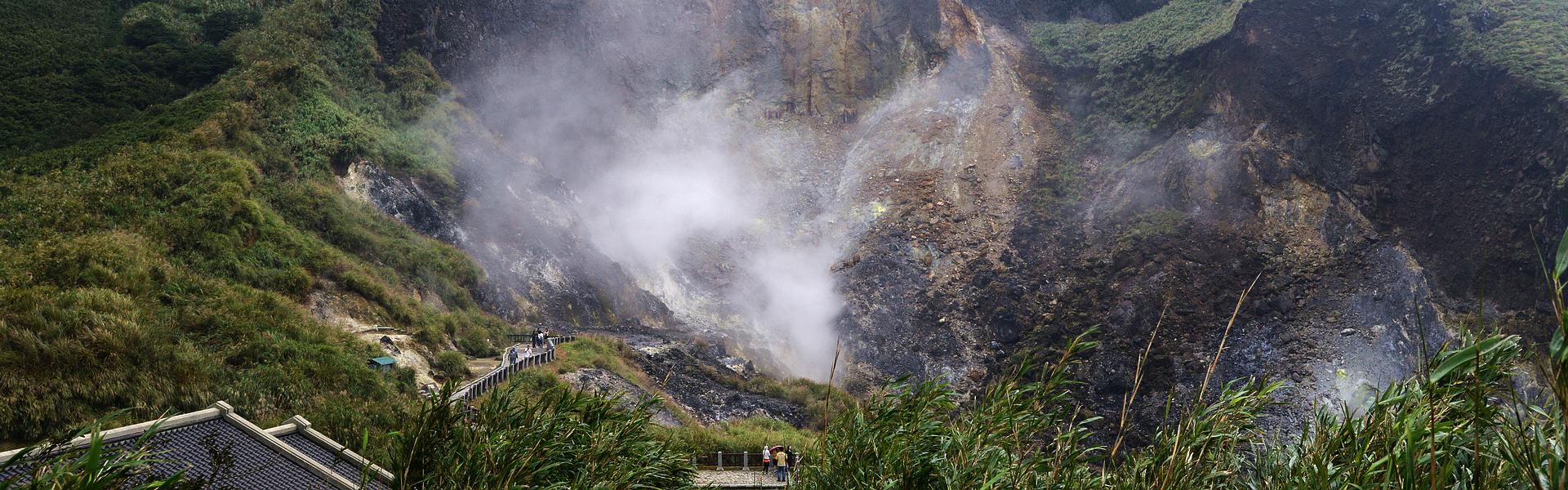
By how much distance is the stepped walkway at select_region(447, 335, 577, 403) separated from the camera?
2278cm

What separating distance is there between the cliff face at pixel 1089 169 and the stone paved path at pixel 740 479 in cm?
1402

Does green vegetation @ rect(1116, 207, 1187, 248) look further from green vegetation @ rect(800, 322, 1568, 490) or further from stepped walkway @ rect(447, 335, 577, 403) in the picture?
green vegetation @ rect(800, 322, 1568, 490)

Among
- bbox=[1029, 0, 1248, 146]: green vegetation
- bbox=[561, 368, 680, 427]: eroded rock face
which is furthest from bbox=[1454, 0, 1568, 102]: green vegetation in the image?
bbox=[561, 368, 680, 427]: eroded rock face

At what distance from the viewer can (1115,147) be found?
4444 centimetres

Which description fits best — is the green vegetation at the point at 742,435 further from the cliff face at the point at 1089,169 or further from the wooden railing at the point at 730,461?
the cliff face at the point at 1089,169

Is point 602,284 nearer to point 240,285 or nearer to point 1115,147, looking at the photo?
point 240,285

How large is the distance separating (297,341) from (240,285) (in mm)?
3138

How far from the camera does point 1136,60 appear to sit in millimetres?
48812

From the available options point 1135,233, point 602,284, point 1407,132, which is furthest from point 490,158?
point 1407,132

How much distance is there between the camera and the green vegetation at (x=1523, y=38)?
111 ft

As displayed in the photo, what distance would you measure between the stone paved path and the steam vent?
373 mm

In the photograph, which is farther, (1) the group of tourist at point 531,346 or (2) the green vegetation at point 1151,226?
(2) the green vegetation at point 1151,226

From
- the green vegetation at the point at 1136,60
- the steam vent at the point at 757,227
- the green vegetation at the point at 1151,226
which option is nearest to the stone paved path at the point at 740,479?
the steam vent at the point at 757,227

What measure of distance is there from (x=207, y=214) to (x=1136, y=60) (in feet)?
140
